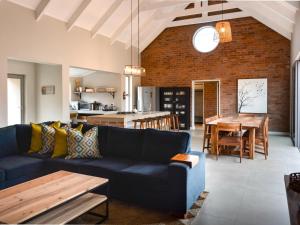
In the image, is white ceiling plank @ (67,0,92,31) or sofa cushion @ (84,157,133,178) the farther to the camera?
white ceiling plank @ (67,0,92,31)

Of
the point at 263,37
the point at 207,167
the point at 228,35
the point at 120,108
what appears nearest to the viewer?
the point at 207,167

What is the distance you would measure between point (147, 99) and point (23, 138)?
619 cm

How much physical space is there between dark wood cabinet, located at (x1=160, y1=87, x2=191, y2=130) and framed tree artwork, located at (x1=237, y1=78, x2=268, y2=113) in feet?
6.09

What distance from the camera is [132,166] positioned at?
3213 millimetres

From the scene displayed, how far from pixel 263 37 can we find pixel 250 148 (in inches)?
194

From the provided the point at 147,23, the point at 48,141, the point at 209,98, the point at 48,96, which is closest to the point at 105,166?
the point at 48,141

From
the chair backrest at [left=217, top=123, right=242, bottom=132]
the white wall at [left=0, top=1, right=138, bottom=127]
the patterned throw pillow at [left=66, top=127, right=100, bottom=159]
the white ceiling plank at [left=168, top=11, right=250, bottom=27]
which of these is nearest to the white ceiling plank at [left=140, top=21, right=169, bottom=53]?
the white ceiling plank at [left=168, top=11, right=250, bottom=27]

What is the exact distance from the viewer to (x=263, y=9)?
283 inches

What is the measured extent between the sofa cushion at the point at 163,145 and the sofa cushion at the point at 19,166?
1.47m

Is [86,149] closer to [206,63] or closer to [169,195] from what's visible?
[169,195]

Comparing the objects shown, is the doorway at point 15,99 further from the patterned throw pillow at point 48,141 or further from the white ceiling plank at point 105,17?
the patterned throw pillow at point 48,141

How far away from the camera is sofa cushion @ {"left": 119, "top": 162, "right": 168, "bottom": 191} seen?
9.25 ft

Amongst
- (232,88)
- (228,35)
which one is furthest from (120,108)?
(228,35)

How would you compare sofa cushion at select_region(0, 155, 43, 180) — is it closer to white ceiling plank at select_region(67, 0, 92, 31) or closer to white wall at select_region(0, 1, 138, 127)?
white wall at select_region(0, 1, 138, 127)
